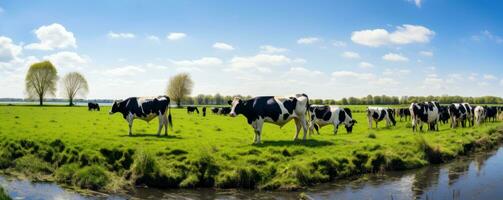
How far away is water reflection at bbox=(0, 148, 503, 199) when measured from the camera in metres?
13.3

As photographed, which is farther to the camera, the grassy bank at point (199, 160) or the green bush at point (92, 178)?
the grassy bank at point (199, 160)

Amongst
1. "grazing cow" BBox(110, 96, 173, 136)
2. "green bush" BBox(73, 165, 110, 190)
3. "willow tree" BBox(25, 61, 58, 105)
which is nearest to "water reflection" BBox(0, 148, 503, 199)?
"green bush" BBox(73, 165, 110, 190)

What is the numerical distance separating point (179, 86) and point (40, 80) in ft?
109

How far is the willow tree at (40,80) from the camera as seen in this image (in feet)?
309

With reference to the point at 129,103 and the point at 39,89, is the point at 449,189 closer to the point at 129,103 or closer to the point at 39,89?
the point at 129,103

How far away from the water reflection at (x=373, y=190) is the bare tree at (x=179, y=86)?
93.8m

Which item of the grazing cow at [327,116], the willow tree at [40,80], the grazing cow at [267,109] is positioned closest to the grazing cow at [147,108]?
the grazing cow at [267,109]

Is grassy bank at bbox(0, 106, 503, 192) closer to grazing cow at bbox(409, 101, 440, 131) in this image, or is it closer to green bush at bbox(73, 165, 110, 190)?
green bush at bbox(73, 165, 110, 190)

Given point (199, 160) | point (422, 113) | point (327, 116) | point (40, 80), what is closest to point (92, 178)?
point (199, 160)

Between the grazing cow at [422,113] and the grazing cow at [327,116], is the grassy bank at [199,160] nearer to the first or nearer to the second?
the grazing cow at [327,116]

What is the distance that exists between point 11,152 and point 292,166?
13.5m

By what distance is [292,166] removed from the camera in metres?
15.1

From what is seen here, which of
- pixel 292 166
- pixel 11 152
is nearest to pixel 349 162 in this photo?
pixel 292 166

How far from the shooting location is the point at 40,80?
313ft
